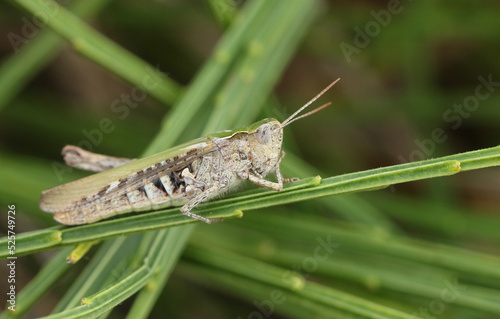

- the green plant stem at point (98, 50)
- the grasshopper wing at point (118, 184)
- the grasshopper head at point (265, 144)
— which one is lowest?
the grasshopper wing at point (118, 184)

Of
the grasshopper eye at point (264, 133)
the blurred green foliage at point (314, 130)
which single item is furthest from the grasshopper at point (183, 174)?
the blurred green foliage at point (314, 130)

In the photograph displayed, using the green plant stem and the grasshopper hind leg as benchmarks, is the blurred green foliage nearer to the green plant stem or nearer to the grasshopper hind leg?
the green plant stem

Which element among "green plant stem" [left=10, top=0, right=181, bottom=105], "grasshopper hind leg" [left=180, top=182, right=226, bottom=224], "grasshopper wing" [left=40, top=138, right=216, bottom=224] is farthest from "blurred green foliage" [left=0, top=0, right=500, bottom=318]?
"grasshopper hind leg" [left=180, top=182, right=226, bottom=224]

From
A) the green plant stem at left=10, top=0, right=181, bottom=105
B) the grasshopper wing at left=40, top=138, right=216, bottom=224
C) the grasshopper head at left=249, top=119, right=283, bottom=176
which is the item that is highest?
the green plant stem at left=10, top=0, right=181, bottom=105

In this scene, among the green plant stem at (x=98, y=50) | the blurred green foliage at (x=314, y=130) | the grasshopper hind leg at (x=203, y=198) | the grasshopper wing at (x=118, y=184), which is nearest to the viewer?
the grasshopper hind leg at (x=203, y=198)

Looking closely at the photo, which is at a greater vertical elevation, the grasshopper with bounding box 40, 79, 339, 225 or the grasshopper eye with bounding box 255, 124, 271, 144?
the grasshopper eye with bounding box 255, 124, 271, 144

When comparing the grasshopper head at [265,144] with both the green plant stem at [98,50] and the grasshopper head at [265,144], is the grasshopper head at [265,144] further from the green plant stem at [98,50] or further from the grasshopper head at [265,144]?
the green plant stem at [98,50]

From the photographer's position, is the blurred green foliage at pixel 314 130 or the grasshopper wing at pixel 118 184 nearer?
the grasshopper wing at pixel 118 184

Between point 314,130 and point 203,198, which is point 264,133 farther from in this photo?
point 314,130
